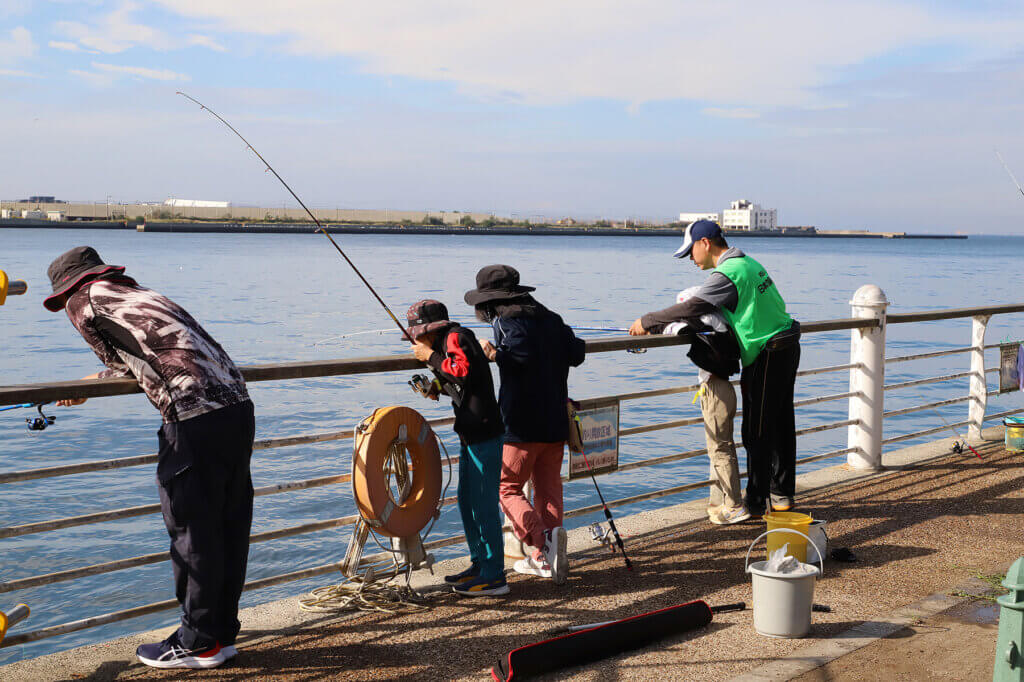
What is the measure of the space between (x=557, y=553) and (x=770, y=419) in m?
1.73

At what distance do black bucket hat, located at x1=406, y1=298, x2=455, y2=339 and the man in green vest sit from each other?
137cm

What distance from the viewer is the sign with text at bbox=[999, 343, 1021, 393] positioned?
840 centimetres

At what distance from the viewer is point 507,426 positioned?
477 centimetres

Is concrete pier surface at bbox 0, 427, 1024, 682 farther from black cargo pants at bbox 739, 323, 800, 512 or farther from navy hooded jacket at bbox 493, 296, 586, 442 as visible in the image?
navy hooded jacket at bbox 493, 296, 586, 442

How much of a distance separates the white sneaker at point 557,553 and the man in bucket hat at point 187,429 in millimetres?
1546

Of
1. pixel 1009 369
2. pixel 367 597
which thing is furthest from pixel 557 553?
pixel 1009 369

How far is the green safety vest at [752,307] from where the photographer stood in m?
5.58

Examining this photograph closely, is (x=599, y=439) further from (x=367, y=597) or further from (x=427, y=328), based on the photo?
(x=367, y=597)

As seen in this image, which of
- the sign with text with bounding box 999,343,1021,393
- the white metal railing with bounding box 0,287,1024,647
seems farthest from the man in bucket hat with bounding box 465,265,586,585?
the sign with text with bounding box 999,343,1021,393

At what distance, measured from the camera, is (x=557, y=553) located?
4738 millimetres

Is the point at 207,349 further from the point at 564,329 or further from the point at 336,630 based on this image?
the point at 564,329

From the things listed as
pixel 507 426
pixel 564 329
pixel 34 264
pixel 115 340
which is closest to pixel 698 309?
pixel 564 329

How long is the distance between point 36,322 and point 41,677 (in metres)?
35.7

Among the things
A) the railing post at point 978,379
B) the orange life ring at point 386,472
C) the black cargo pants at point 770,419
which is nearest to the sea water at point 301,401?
the railing post at point 978,379
